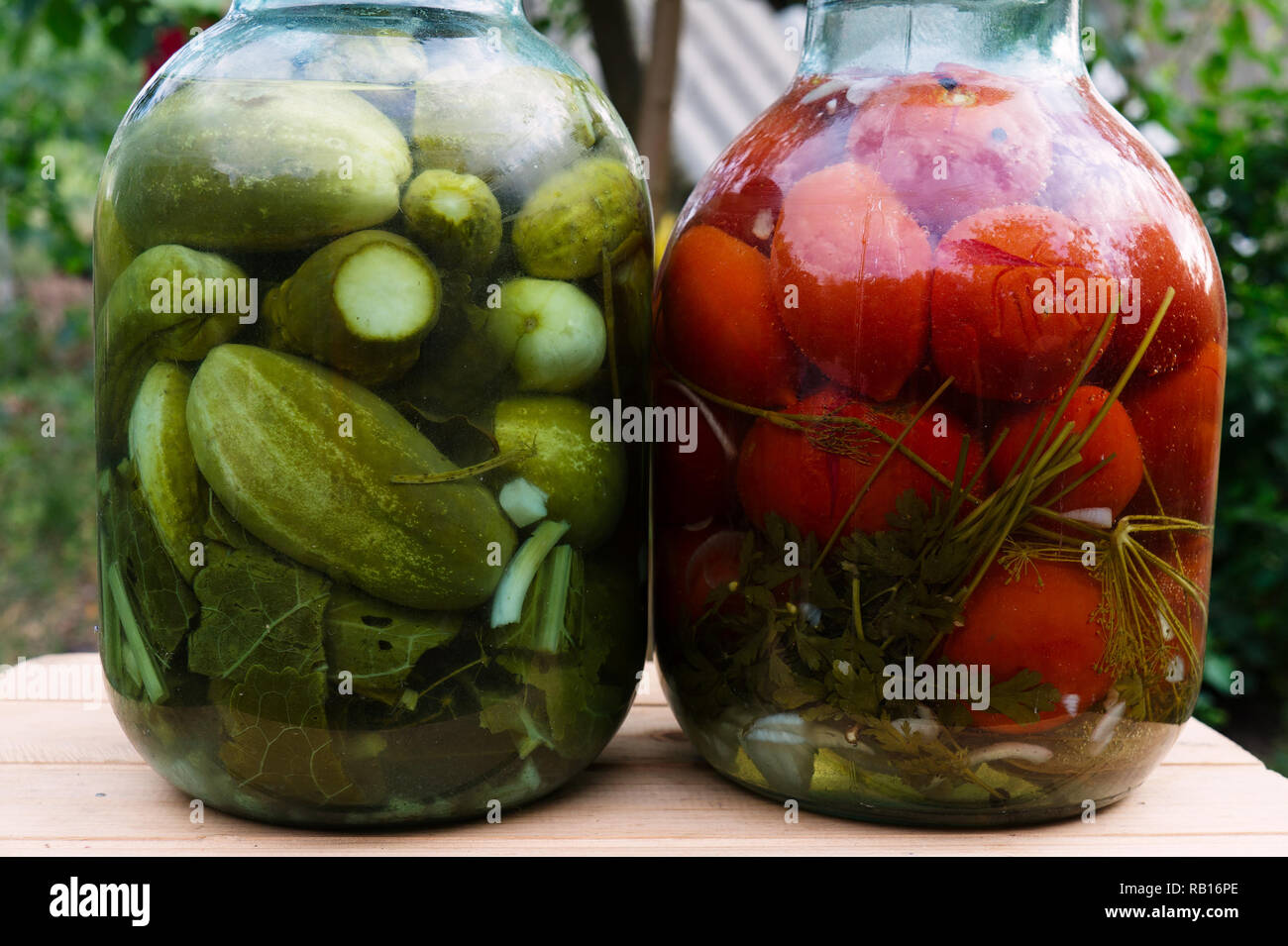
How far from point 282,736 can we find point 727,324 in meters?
0.34

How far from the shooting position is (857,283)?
706 millimetres

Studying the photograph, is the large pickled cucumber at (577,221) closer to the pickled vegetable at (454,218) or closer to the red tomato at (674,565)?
the pickled vegetable at (454,218)

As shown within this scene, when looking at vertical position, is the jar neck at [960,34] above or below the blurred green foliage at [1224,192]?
above

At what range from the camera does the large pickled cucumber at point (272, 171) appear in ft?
2.23

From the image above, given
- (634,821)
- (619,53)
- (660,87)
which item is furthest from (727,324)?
(619,53)

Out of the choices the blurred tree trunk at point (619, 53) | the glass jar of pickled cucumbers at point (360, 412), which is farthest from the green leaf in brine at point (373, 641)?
the blurred tree trunk at point (619, 53)

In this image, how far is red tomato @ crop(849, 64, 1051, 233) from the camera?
718 millimetres

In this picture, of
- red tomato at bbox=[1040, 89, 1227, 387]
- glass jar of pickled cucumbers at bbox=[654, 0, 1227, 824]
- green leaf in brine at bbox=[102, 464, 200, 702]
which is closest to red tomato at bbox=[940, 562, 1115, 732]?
glass jar of pickled cucumbers at bbox=[654, 0, 1227, 824]

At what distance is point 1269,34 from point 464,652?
2.43 metres

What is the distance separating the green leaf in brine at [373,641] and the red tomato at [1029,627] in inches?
11.4

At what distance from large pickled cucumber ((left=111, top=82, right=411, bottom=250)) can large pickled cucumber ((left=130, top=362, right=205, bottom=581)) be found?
79 millimetres

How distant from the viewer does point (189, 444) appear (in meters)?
0.70
